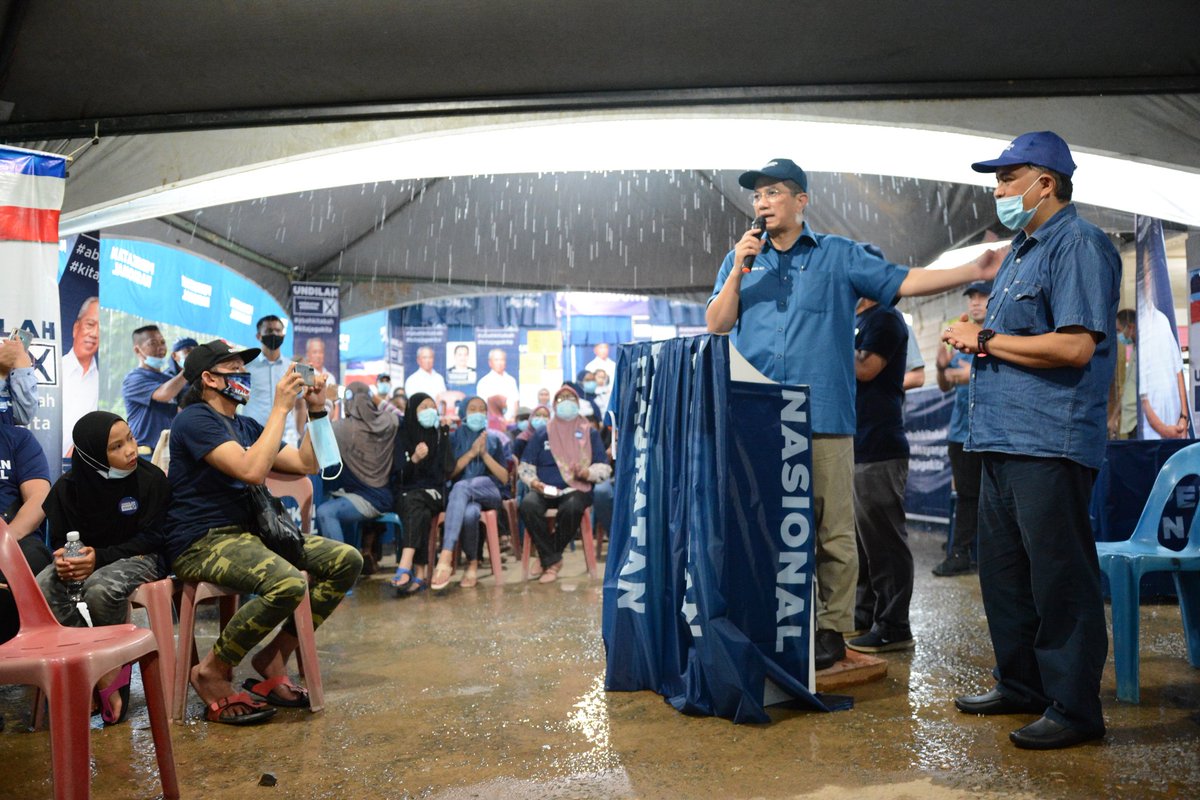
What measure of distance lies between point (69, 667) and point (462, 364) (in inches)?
596

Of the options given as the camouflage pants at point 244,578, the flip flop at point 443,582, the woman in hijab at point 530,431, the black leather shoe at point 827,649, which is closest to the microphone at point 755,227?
the black leather shoe at point 827,649

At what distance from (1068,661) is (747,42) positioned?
10.6 feet

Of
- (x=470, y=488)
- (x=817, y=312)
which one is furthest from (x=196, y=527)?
A: (x=470, y=488)

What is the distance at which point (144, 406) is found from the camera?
Result: 20.0ft

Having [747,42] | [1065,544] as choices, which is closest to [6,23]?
[747,42]

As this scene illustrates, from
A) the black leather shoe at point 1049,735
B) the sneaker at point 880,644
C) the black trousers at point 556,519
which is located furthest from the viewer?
the black trousers at point 556,519

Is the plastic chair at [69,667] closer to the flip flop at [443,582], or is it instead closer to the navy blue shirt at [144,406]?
the flip flop at [443,582]

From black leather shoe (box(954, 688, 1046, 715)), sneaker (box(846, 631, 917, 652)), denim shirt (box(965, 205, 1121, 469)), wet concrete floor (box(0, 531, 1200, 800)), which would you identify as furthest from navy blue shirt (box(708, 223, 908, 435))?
sneaker (box(846, 631, 917, 652))

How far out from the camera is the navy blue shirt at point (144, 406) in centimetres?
606

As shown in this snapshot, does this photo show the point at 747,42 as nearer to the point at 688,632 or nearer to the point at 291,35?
the point at 291,35

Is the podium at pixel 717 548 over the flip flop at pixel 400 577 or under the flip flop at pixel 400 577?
over

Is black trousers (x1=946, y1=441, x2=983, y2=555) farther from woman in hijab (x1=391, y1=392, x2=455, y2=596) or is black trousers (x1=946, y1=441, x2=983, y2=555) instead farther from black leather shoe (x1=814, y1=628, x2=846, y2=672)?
woman in hijab (x1=391, y1=392, x2=455, y2=596)

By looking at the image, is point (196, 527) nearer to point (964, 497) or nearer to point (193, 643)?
point (193, 643)

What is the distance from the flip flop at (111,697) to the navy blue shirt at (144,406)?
3.23m
